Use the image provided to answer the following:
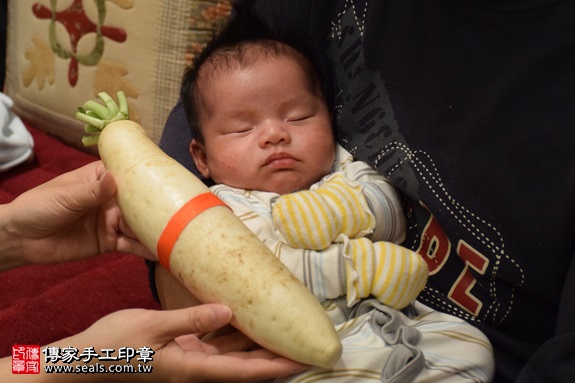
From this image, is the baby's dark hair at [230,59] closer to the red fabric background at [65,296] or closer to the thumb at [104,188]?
the thumb at [104,188]

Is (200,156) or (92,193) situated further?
(200,156)

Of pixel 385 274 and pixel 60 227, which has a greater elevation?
pixel 385 274

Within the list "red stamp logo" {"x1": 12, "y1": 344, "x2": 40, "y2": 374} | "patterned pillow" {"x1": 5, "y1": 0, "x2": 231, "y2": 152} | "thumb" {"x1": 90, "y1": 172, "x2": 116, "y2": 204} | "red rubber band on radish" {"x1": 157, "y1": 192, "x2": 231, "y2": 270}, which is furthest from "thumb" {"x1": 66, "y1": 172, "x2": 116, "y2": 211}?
"patterned pillow" {"x1": 5, "y1": 0, "x2": 231, "y2": 152}

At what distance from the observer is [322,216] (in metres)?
0.99

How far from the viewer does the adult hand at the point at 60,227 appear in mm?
1154

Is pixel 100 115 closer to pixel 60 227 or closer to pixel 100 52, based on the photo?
pixel 60 227

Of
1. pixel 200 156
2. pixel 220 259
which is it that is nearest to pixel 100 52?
pixel 200 156

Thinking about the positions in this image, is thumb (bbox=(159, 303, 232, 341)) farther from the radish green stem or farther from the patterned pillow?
the patterned pillow

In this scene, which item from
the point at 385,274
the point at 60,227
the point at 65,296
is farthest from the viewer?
the point at 65,296

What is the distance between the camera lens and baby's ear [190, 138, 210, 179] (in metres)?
1.30

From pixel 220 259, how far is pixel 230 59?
1.80 ft

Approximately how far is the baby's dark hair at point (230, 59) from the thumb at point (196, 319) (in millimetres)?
510

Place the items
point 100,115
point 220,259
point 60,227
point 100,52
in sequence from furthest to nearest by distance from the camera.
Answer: point 100,52, point 60,227, point 100,115, point 220,259

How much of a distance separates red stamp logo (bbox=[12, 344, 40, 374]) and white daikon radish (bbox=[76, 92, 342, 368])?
275 millimetres
